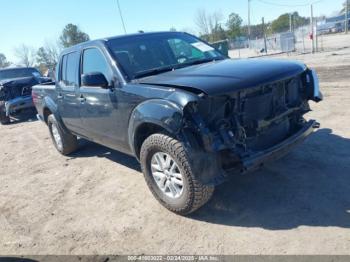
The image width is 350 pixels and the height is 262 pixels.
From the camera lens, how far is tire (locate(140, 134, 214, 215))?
347 cm

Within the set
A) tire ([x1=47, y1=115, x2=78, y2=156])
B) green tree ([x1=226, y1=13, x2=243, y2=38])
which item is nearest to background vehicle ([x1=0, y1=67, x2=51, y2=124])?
tire ([x1=47, y1=115, x2=78, y2=156])

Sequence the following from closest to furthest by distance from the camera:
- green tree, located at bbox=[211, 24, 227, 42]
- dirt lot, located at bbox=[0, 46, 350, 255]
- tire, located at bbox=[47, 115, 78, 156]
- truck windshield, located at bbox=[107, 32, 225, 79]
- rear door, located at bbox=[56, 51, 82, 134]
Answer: dirt lot, located at bbox=[0, 46, 350, 255] < truck windshield, located at bbox=[107, 32, 225, 79] < rear door, located at bbox=[56, 51, 82, 134] < tire, located at bbox=[47, 115, 78, 156] < green tree, located at bbox=[211, 24, 227, 42]

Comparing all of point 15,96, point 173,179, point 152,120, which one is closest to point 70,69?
point 152,120

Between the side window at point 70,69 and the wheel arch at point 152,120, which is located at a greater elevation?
the side window at point 70,69

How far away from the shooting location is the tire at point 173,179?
3.47 metres

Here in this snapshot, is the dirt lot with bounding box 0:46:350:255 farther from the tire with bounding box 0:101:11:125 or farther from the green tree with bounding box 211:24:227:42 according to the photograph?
the green tree with bounding box 211:24:227:42

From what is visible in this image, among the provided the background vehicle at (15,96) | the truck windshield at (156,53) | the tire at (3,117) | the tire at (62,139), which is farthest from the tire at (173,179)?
the tire at (3,117)

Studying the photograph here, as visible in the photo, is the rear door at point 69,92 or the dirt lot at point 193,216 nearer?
the dirt lot at point 193,216

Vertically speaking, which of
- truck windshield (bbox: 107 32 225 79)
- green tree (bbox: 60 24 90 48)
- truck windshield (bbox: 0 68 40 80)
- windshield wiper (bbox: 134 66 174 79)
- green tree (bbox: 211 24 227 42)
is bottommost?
green tree (bbox: 211 24 227 42)

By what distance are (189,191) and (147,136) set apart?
940mm

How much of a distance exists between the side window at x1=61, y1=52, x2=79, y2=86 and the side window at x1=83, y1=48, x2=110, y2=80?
364 mm

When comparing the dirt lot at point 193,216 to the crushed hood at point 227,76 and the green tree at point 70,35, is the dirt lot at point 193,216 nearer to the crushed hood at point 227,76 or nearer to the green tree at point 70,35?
the crushed hood at point 227,76

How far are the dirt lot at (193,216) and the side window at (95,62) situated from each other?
5.40ft

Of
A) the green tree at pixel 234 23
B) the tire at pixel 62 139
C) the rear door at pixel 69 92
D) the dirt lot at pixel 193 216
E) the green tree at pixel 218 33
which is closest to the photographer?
the dirt lot at pixel 193 216
